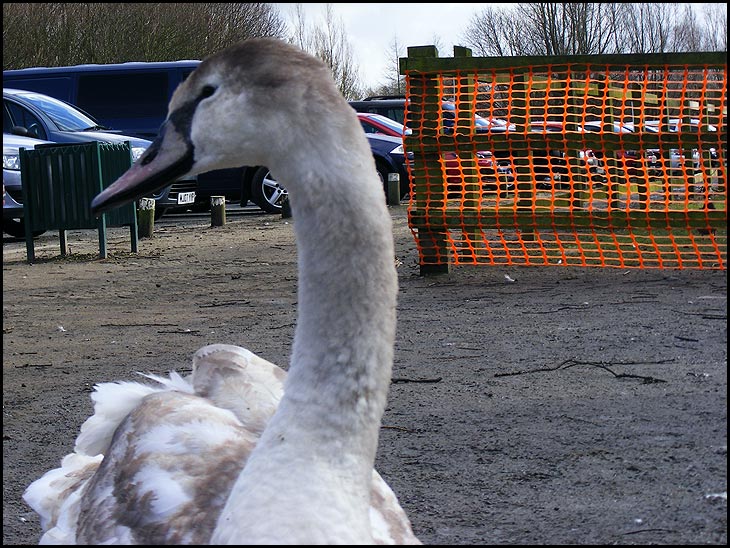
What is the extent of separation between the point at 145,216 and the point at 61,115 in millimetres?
3260

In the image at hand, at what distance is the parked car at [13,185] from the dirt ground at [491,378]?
2.51 metres

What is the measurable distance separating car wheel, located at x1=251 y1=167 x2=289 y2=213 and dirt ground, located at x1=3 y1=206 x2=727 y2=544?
6068 millimetres

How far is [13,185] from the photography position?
1159cm

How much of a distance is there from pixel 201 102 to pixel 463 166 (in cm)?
639

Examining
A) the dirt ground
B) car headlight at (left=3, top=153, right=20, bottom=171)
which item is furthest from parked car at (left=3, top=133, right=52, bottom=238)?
the dirt ground

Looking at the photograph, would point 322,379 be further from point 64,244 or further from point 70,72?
point 70,72

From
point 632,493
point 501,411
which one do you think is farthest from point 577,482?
point 501,411

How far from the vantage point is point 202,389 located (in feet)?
10.9

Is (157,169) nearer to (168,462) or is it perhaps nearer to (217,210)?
(168,462)

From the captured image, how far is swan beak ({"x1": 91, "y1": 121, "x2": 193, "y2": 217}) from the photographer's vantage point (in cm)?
226

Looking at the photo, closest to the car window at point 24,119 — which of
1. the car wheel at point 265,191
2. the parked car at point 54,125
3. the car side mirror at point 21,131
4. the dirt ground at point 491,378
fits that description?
the parked car at point 54,125

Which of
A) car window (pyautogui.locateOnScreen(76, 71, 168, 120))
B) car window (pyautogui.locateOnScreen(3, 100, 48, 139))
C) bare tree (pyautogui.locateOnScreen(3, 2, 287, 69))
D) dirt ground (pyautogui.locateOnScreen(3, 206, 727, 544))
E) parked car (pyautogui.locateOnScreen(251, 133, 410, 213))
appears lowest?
dirt ground (pyautogui.locateOnScreen(3, 206, 727, 544))

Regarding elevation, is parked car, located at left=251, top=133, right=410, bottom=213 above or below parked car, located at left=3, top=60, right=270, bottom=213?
below

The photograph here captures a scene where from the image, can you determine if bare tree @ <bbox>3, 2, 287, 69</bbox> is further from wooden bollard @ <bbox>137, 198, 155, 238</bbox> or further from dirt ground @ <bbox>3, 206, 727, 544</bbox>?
dirt ground @ <bbox>3, 206, 727, 544</bbox>
